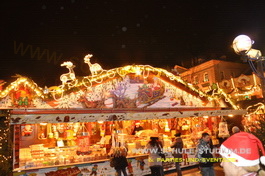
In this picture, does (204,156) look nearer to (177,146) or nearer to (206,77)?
(177,146)

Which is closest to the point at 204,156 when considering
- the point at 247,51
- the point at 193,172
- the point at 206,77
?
the point at 247,51

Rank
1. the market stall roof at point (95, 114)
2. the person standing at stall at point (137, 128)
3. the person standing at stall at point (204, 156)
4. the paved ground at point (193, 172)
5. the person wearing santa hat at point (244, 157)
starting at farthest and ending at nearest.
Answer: the person standing at stall at point (137, 128), the paved ground at point (193, 172), the market stall roof at point (95, 114), the person standing at stall at point (204, 156), the person wearing santa hat at point (244, 157)

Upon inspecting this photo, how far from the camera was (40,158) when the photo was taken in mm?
8508

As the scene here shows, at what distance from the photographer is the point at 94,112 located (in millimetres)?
8695

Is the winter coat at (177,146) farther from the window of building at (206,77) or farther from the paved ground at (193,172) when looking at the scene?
the window of building at (206,77)

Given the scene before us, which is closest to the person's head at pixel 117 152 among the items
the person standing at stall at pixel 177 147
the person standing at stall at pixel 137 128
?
the person standing at stall at pixel 177 147

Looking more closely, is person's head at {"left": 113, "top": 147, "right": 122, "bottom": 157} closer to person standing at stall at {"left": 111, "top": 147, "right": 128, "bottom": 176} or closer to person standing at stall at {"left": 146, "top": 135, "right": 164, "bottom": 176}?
person standing at stall at {"left": 111, "top": 147, "right": 128, "bottom": 176}

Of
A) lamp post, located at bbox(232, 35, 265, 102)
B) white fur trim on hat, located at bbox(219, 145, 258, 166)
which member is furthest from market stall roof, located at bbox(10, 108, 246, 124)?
white fur trim on hat, located at bbox(219, 145, 258, 166)

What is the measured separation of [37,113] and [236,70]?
31.5m

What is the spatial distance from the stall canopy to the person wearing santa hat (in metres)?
6.06

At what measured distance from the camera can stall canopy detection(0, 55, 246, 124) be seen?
25.1 ft

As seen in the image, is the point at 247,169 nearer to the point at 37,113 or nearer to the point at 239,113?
the point at 37,113

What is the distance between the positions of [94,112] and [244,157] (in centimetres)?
653

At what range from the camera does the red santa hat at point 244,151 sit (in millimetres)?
2861
